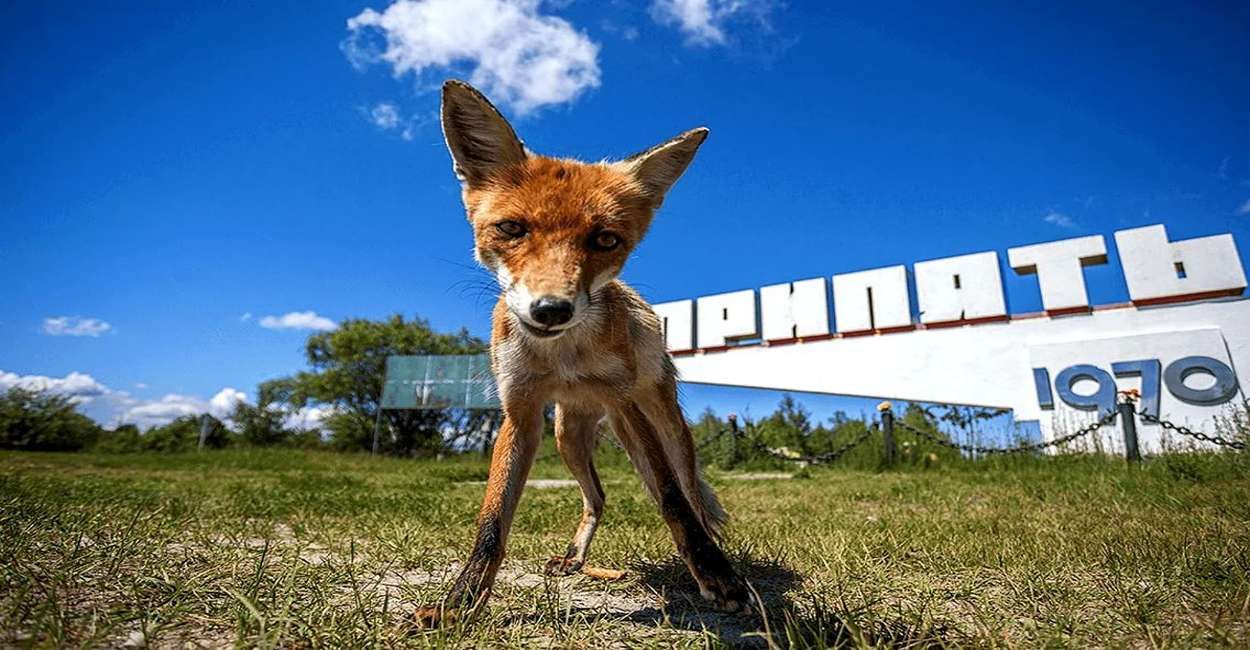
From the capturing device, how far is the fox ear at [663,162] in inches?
112

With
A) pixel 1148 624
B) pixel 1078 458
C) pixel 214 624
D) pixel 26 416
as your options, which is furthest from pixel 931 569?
pixel 26 416

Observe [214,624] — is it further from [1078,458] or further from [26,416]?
[26,416]

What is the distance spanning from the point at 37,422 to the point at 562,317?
95.8 feet

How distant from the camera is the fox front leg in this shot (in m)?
2.03

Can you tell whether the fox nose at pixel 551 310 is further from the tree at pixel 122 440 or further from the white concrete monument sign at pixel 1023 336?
the tree at pixel 122 440

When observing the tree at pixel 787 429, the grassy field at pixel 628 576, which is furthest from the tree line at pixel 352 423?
the grassy field at pixel 628 576

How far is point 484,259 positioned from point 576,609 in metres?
1.50

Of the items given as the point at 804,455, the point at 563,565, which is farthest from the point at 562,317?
the point at 804,455

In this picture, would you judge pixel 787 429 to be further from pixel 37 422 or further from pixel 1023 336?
pixel 37 422

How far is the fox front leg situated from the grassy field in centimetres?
11

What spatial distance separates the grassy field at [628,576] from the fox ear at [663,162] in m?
1.95

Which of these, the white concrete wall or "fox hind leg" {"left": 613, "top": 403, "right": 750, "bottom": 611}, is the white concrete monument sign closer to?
the white concrete wall

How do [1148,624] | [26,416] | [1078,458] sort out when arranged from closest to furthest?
[1148,624] → [1078,458] → [26,416]

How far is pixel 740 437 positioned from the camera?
14070 mm
